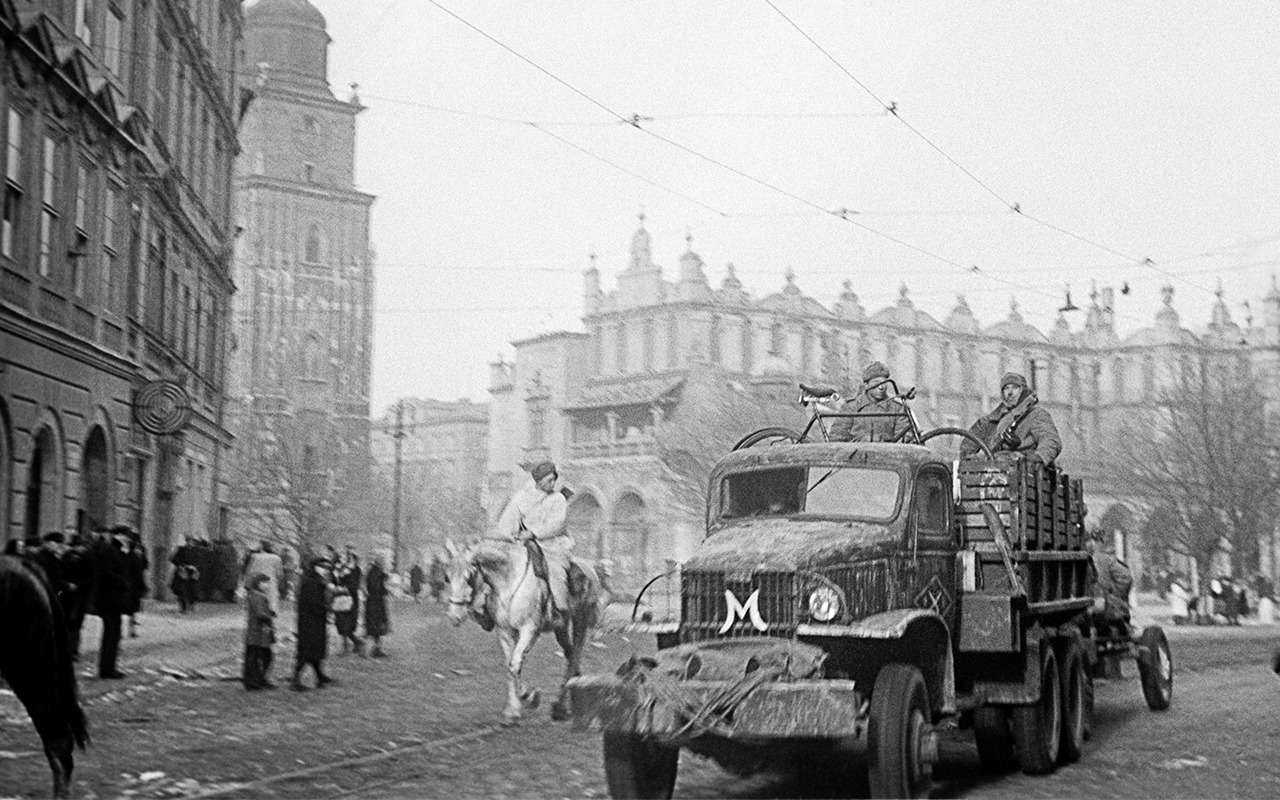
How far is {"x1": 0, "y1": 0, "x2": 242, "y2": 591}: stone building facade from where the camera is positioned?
19.9 metres

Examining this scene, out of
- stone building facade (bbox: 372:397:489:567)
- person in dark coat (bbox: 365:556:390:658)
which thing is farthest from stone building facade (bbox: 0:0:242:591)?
stone building facade (bbox: 372:397:489:567)

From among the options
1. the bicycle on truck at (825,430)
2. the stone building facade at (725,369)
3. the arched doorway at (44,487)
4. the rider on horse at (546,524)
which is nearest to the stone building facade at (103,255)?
the arched doorway at (44,487)

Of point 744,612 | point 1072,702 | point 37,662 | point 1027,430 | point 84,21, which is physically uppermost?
point 84,21

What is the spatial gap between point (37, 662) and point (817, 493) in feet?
17.9

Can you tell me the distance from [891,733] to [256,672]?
35.5 ft

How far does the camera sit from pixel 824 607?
10125 millimetres

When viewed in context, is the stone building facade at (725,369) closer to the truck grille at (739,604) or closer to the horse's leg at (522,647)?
the horse's leg at (522,647)

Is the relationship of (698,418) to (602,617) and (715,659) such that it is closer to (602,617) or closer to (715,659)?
(602,617)

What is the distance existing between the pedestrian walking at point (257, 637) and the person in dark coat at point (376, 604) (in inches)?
263

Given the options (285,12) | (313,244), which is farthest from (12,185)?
(313,244)

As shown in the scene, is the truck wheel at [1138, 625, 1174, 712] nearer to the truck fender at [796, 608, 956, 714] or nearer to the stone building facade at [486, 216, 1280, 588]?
the truck fender at [796, 608, 956, 714]

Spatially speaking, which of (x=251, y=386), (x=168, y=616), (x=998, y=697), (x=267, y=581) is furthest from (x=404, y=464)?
(x=998, y=697)

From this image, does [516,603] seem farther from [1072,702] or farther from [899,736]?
[899,736]

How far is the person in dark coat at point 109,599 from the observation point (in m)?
17.9
